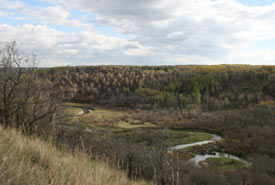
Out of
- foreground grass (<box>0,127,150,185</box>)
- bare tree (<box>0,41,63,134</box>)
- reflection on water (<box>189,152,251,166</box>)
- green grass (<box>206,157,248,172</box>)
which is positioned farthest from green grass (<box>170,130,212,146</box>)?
foreground grass (<box>0,127,150,185</box>)

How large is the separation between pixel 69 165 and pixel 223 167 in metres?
35.2

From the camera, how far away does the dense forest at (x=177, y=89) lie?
9369 cm

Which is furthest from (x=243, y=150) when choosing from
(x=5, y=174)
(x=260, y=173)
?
(x=5, y=174)

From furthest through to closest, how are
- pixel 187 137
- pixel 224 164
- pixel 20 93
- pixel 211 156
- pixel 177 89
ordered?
pixel 177 89 → pixel 187 137 → pixel 211 156 → pixel 224 164 → pixel 20 93

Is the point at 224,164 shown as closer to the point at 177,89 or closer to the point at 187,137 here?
the point at 187,137

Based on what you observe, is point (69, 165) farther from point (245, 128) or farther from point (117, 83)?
point (117, 83)

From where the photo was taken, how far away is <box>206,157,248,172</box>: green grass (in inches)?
1273

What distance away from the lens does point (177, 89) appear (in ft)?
370

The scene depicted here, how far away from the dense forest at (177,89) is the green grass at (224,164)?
53379mm

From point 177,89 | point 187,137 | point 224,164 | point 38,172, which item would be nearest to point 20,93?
point 38,172

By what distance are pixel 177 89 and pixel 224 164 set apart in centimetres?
8010

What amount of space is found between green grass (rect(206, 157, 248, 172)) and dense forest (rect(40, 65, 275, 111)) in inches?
2102

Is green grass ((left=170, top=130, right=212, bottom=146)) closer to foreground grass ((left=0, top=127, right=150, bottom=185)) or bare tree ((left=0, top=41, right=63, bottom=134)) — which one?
bare tree ((left=0, top=41, right=63, bottom=134))

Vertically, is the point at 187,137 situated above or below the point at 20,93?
below
